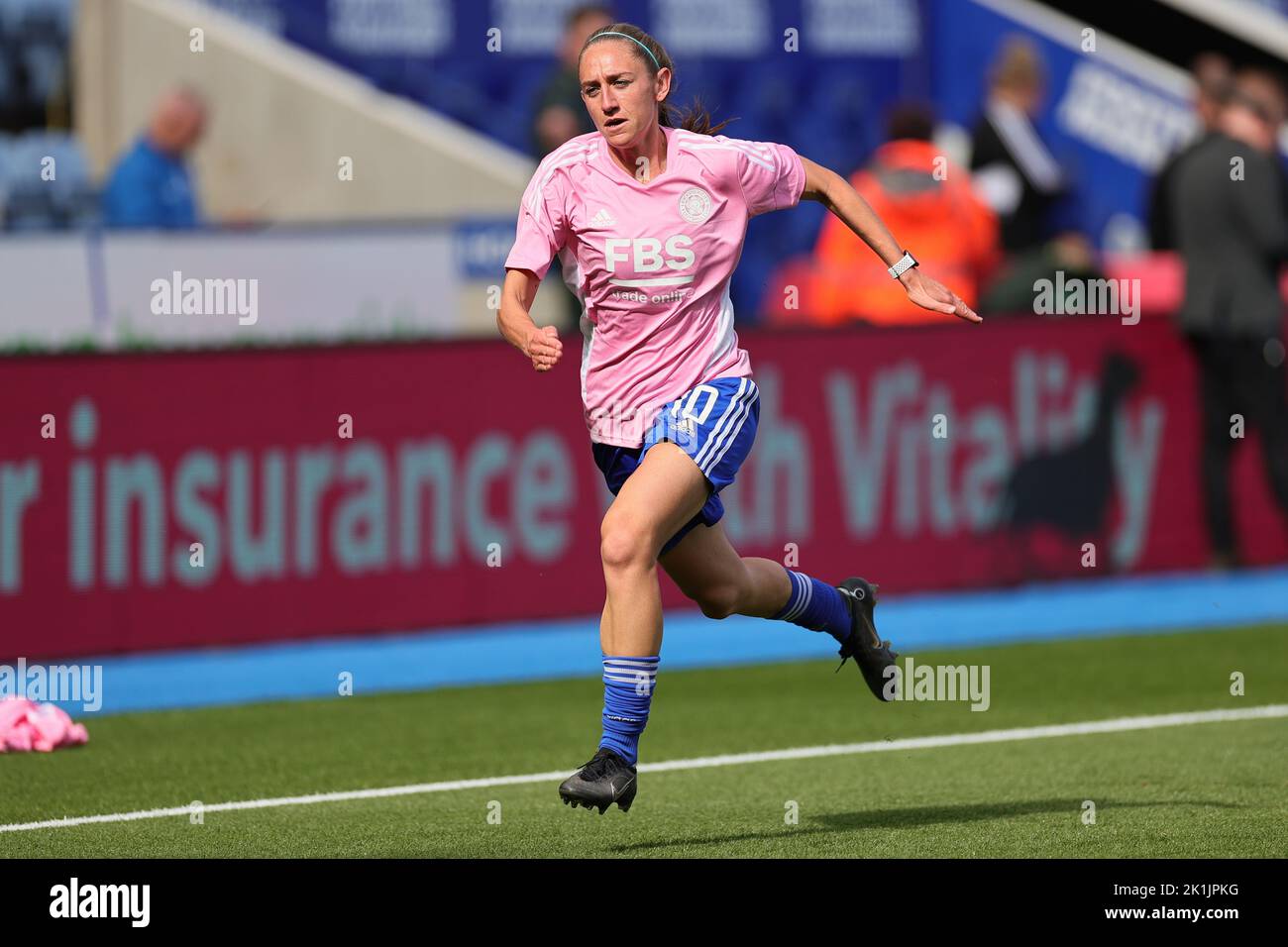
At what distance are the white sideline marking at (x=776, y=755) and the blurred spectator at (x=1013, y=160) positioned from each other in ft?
26.0

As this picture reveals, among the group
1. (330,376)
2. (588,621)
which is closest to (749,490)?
(588,621)

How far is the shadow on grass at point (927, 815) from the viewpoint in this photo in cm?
797

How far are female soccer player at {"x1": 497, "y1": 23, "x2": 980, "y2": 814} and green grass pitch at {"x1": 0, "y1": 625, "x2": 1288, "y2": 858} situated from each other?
2.56 feet

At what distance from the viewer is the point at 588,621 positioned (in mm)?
13680

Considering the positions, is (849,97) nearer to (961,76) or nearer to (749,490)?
(961,76)

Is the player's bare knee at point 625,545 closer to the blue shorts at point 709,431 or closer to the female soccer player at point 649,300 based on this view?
the female soccer player at point 649,300

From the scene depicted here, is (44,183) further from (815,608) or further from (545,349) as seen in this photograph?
(545,349)

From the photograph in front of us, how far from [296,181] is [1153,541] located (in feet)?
26.7

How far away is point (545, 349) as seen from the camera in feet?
23.2

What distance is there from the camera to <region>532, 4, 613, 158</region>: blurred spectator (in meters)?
16.4

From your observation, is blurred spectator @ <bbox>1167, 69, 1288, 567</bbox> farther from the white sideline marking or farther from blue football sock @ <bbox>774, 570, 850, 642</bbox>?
blue football sock @ <bbox>774, 570, 850, 642</bbox>

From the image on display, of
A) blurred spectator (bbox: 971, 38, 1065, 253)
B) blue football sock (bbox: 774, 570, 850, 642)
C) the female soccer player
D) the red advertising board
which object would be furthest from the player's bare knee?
blurred spectator (bbox: 971, 38, 1065, 253)

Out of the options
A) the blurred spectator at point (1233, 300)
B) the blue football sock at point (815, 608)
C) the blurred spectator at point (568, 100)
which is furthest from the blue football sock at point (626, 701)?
the blurred spectator at point (568, 100)
